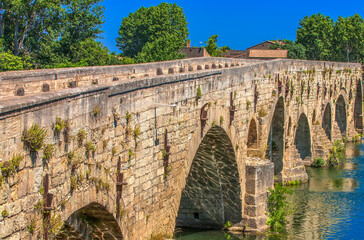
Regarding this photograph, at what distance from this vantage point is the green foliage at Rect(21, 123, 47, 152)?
20.9ft

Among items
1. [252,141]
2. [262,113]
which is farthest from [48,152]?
[262,113]

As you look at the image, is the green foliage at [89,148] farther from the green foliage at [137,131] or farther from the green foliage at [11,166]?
the green foliage at [11,166]

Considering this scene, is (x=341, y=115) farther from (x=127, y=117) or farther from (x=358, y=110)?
(x=127, y=117)

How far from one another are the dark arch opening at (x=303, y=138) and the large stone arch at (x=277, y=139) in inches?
162

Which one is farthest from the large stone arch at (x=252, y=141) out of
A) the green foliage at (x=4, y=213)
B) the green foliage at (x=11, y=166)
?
the green foliage at (x=4, y=213)

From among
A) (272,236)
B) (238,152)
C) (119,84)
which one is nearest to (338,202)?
(272,236)

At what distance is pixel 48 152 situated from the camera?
6.89 meters

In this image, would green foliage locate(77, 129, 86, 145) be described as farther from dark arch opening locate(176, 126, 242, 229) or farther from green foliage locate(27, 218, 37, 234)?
dark arch opening locate(176, 126, 242, 229)

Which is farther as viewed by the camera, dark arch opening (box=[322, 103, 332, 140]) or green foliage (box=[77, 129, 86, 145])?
dark arch opening (box=[322, 103, 332, 140])

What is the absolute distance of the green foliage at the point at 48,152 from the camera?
6.84 meters

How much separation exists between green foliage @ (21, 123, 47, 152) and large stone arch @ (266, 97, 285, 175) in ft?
61.0

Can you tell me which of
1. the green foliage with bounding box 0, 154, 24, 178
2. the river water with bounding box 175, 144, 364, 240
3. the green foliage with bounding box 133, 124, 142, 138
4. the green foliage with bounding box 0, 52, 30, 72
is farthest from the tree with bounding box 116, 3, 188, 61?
the green foliage with bounding box 0, 154, 24, 178

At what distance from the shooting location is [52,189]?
23.2ft

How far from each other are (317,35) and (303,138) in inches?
1404
